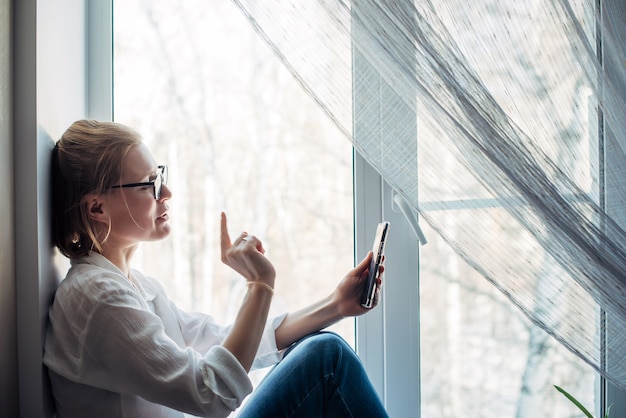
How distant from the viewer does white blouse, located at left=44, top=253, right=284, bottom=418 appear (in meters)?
1.04

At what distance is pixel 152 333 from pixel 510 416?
941 mm

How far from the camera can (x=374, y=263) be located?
1314mm

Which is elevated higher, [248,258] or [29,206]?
[29,206]

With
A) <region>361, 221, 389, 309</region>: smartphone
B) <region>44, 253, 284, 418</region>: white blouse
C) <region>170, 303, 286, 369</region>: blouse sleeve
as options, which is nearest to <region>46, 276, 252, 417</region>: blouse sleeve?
<region>44, 253, 284, 418</region>: white blouse

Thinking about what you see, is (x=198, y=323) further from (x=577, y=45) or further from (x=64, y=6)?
(x=577, y=45)

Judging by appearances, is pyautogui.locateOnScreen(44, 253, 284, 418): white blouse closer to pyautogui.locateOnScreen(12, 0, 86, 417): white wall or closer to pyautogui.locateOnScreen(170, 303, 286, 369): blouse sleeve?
pyautogui.locateOnScreen(12, 0, 86, 417): white wall

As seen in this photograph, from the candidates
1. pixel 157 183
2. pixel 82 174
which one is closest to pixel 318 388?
pixel 157 183

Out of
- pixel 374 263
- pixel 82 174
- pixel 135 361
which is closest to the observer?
pixel 135 361

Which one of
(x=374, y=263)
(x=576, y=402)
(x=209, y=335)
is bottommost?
(x=576, y=402)

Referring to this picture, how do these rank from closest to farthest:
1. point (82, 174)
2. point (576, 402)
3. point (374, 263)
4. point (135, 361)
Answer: point (135, 361), point (82, 174), point (374, 263), point (576, 402)

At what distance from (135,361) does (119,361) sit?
3cm

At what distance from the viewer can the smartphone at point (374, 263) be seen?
130cm

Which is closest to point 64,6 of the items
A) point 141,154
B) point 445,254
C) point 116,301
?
point 141,154

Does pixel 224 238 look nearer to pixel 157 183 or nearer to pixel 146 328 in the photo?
pixel 157 183
